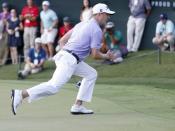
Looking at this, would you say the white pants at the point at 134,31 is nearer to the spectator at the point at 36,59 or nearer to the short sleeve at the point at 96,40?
the spectator at the point at 36,59

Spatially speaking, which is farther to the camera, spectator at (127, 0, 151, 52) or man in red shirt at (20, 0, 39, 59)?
man in red shirt at (20, 0, 39, 59)

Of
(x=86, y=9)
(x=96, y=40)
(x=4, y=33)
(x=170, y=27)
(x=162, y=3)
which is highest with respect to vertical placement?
(x=96, y=40)

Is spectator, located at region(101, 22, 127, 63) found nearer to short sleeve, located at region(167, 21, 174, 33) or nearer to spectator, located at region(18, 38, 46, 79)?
short sleeve, located at region(167, 21, 174, 33)

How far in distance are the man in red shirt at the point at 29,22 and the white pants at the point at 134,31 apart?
3.07 meters

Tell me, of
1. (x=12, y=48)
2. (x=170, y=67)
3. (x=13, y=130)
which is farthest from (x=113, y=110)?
(x=12, y=48)

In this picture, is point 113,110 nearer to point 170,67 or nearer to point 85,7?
point 170,67

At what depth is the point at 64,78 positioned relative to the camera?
1040 centimetres

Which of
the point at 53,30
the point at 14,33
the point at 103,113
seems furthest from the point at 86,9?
the point at 103,113

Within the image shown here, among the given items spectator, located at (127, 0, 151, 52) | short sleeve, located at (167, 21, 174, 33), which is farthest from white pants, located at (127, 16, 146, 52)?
short sleeve, located at (167, 21, 174, 33)

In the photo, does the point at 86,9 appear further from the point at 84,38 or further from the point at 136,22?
the point at 84,38

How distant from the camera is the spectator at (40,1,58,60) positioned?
2162cm

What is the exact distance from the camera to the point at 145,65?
19.0m

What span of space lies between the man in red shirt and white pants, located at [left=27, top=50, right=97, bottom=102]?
37.6ft

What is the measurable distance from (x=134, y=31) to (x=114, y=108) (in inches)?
378
